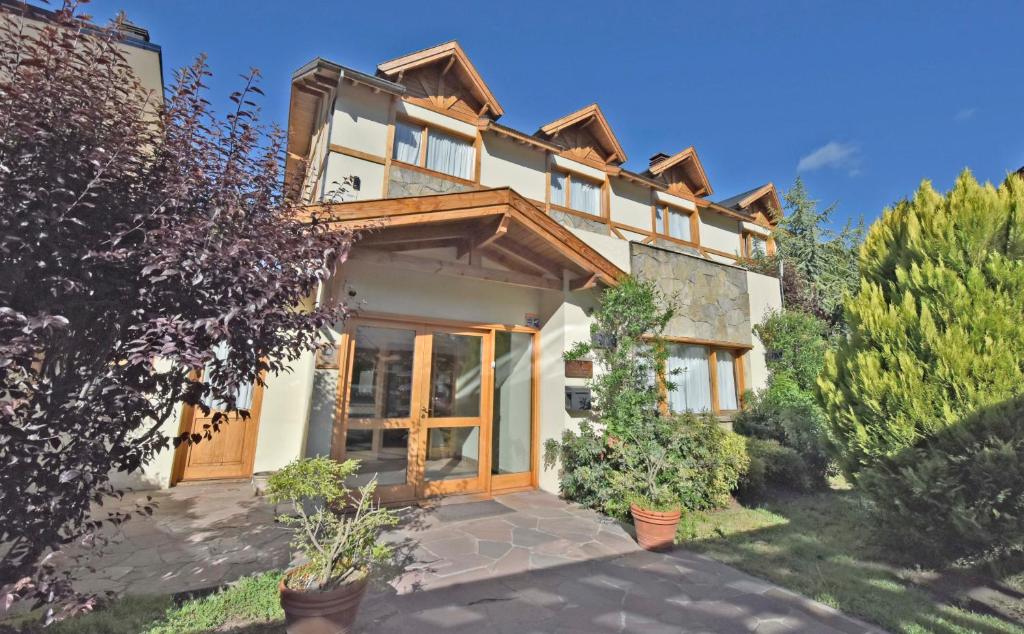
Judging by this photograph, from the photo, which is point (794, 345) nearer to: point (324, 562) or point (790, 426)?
point (790, 426)

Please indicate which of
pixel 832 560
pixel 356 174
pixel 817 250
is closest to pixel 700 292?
pixel 832 560

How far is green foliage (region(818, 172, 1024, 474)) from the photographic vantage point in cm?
378

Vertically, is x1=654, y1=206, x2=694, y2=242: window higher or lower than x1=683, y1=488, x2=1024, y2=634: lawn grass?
higher

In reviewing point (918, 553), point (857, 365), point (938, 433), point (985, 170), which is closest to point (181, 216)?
point (857, 365)

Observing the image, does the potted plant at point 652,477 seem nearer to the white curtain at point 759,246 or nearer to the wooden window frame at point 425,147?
the wooden window frame at point 425,147

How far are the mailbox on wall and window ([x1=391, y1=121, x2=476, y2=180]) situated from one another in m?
5.46

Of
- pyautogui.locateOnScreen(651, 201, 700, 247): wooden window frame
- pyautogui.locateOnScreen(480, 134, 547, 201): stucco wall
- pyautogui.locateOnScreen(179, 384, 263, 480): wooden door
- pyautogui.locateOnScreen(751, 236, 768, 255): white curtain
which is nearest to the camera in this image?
pyautogui.locateOnScreen(179, 384, 263, 480): wooden door

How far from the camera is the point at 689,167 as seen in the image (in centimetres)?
1295

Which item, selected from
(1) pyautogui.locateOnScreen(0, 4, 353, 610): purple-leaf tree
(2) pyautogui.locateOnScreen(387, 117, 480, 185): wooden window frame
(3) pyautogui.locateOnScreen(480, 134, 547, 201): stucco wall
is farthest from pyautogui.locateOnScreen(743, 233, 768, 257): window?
(1) pyautogui.locateOnScreen(0, 4, 353, 610): purple-leaf tree

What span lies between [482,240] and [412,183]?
11.3 ft

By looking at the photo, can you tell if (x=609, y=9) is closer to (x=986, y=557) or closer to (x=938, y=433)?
(x=938, y=433)

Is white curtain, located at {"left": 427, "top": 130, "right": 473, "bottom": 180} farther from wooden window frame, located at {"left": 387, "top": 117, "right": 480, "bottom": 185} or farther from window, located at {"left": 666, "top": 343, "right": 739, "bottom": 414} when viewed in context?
window, located at {"left": 666, "top": 343, "right": 739, "bottom": 414}

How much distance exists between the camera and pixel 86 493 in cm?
235

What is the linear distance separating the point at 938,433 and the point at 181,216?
6.29 m
